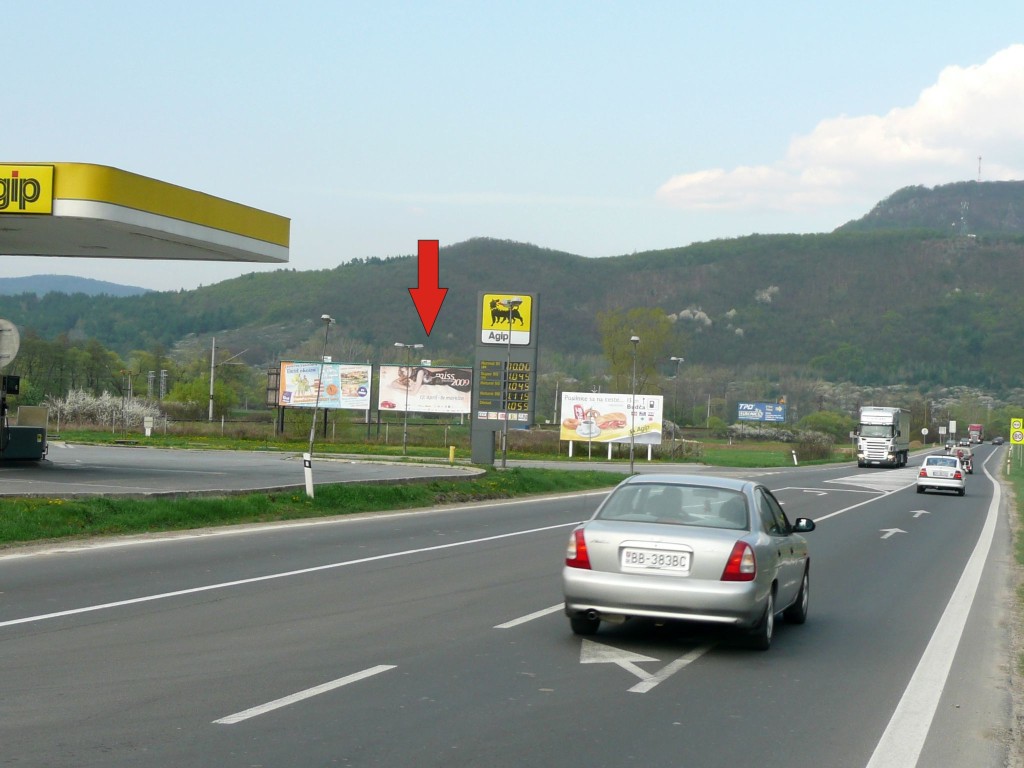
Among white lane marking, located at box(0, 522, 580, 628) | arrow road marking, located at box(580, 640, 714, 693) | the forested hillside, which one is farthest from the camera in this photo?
the forested hillside

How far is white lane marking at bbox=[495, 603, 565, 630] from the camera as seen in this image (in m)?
10.8

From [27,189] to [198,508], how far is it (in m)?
7.05

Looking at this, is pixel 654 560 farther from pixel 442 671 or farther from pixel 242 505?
pixel 242 505

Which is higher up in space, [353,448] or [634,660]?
[634,660]

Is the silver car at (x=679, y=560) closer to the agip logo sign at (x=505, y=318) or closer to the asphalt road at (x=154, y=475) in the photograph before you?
the asphalt road at (x=154, y=475)

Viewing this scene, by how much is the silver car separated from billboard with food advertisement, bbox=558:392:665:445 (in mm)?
59892

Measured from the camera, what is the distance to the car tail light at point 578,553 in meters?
9.70

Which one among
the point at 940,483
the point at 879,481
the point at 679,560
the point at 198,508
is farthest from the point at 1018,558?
the point at 879,481

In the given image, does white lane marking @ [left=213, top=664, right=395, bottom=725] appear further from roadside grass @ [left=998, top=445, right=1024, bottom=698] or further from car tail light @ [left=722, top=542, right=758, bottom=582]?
roadside grass @ [left=998, top=445, right=1024, bottom=698]

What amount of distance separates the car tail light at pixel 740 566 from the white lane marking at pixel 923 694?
145cm

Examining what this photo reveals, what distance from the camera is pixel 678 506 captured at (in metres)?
10.2

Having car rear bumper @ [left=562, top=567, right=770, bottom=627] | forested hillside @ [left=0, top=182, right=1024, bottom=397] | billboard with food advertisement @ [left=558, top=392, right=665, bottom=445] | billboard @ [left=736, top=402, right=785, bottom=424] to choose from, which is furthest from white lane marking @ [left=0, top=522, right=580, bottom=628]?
forested hillside @ [left=0, top=182, right=1024, bottom=397]

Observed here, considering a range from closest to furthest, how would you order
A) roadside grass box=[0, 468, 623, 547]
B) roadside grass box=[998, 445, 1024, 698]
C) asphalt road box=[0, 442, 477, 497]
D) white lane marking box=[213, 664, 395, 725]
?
white lane marking box=[213, 664, 395, 725] → roadside grass box=[998, 445, 1024, 698] → roadside grass box=[0, 468, 623, 547] → asphalt road box=[0, 442, 477, 497]

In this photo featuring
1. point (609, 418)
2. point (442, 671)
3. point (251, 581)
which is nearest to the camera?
point (442, 671)
